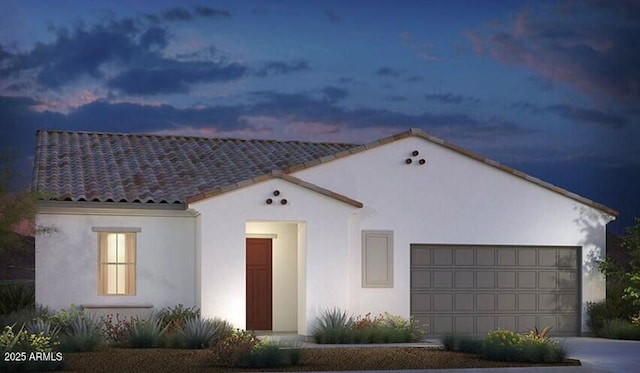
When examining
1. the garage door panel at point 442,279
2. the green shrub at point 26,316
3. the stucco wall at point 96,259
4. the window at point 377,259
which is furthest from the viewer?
the garage door panel at point 442,279

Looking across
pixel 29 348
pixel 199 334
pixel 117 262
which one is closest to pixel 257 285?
pixel 117 262

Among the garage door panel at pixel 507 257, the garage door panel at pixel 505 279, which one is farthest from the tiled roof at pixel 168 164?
the garage door panel at pixel 505 279

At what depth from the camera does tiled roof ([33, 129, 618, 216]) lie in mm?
25969

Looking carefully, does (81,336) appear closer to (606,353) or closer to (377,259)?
(377,259)

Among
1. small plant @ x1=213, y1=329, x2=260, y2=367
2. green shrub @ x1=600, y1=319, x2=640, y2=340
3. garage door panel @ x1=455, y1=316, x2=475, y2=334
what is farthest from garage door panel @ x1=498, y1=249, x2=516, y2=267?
small plant @ x1=213, y1=329, x2=260, y2=367

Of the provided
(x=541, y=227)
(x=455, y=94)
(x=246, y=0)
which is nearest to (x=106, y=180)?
(x=541, y=227)

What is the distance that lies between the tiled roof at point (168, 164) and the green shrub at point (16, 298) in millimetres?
3205

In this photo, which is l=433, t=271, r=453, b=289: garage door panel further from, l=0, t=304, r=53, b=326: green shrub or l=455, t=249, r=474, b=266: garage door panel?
l=0, t=304, r=53, b=326: green shrub

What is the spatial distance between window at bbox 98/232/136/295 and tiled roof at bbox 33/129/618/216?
1039mm

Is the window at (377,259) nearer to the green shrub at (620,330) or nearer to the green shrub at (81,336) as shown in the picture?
the green shrub at (620,330)

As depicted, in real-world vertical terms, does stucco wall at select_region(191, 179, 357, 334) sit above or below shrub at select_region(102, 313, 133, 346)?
above

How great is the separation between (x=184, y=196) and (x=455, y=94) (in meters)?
24.5

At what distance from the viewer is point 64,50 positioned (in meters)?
49.2

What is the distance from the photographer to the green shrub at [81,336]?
21453 millimetres
